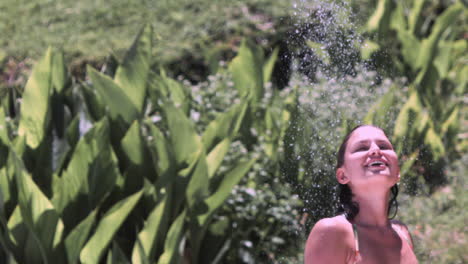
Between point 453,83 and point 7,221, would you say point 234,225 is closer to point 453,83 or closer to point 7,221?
point 7,221

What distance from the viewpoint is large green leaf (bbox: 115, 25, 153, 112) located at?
8.50ft

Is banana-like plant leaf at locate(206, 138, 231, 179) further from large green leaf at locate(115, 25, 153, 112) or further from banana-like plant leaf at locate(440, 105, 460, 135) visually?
banana-like plant leaf at locate(440, 105, 460, 135)

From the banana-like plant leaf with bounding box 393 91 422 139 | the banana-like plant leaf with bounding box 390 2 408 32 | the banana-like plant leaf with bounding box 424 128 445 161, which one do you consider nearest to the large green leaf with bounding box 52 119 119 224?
the banana-like plant leaf with bounding box 393 91 422 139

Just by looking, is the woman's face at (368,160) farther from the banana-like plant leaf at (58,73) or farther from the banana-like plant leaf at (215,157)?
the banana-like plant leaf at (58,73)

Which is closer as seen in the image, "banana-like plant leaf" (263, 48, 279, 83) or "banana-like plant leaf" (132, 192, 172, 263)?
"banana-like plant leaf" (132, 192, 172, 263)

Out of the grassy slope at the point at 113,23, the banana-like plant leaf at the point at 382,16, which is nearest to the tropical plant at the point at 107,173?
the banana-like plant leaf at the point at 382,16

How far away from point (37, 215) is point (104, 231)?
244 millimetres

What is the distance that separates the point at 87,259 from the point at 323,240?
1458 millimetres

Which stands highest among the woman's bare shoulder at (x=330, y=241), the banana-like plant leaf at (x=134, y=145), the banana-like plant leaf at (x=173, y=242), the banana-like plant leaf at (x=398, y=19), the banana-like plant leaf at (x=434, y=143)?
the woman's bare shoulder at (x=330, y=241)

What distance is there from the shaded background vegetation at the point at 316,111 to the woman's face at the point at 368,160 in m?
0.31

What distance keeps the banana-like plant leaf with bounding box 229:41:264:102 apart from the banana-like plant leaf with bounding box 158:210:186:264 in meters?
1.06

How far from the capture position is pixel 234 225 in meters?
2.82

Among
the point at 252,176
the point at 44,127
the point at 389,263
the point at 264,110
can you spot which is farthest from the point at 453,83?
the point at 389,263

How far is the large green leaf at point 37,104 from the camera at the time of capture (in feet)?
8.17
